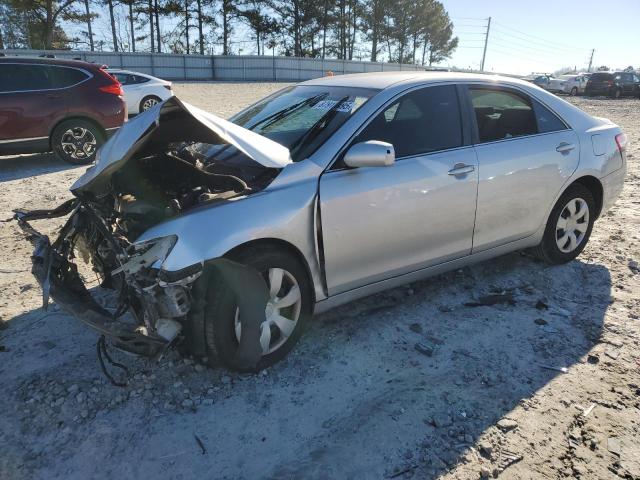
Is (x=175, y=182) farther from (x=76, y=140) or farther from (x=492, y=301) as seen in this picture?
(x=76, y=140)

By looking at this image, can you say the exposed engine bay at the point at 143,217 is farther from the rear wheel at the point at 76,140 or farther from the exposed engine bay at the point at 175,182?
the rear wheel at the point at 76,140

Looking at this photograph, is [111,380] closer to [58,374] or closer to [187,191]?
[58,374]

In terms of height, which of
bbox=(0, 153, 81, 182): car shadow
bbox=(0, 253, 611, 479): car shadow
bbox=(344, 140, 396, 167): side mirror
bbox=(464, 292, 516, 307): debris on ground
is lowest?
bbox=(0, 153, 81, 182): car shadow

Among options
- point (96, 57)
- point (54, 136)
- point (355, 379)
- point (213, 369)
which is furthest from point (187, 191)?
point (96, 57)

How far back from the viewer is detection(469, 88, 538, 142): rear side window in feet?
12.7

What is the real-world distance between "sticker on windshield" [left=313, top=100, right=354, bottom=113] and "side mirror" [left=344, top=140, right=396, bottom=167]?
1.47 feet

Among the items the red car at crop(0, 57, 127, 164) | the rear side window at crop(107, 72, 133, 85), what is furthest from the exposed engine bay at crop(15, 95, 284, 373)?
the rear side window at crop(107, 72, 133, 85)

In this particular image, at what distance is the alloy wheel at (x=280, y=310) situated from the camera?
3.00 metres

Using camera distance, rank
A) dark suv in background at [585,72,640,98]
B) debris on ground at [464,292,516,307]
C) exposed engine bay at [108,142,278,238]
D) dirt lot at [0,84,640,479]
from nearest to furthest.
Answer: dirt lot at [0,84,640,479] < exposed engine bay at [108,142,278,238] < debris on ground at [464,292,516,307] < dark suv in background at [585,72,640,98]

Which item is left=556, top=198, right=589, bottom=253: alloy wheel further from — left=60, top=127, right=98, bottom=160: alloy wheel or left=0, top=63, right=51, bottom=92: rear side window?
left=0, top=63, right=51, bottom=92: rear side window

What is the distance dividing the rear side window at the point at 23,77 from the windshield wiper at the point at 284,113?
20.2ft

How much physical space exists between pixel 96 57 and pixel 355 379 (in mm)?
35440

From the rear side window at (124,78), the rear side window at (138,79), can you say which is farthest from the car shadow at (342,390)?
the rear side window at (138,79)

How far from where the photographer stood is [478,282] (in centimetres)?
431
